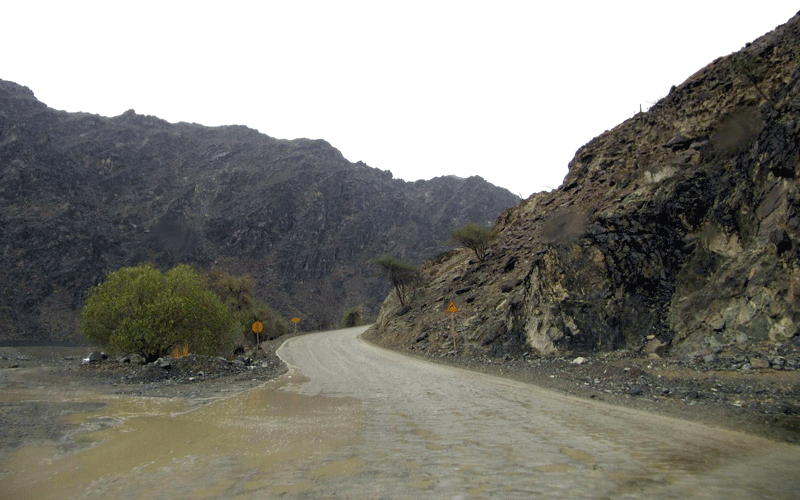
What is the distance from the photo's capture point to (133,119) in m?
118

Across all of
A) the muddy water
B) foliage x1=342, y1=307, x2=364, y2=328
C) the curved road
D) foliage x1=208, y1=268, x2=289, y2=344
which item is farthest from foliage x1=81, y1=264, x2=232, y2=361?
foliage x1=342, y1=307, x2=364, y2=328

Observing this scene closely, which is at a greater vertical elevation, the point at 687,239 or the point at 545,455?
the point at 687,239

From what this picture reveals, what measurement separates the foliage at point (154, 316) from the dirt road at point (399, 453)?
27.8 feet

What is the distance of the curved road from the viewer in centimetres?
458

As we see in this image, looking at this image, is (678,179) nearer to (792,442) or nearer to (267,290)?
(792,442)

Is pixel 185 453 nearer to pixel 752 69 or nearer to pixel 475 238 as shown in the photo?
pixel 752 69

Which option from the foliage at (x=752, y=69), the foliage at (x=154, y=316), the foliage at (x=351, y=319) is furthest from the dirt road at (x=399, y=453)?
the foliage at (x=351, y=319)

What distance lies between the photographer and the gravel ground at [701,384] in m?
7.41

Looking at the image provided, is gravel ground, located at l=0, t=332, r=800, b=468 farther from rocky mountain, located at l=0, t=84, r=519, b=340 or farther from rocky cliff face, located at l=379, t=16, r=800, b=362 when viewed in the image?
rocky mountain, located at l=0, t=84, r=519, b=340

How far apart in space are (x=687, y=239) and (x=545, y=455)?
11.9 metres

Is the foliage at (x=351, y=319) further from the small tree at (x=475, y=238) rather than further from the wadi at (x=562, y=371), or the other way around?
the small tree at (x=475, y=238)

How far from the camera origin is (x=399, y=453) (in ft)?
19.7

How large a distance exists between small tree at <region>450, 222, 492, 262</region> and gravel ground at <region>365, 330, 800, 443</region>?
15.7m

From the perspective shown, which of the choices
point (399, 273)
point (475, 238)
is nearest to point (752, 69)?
point (475, 238)
